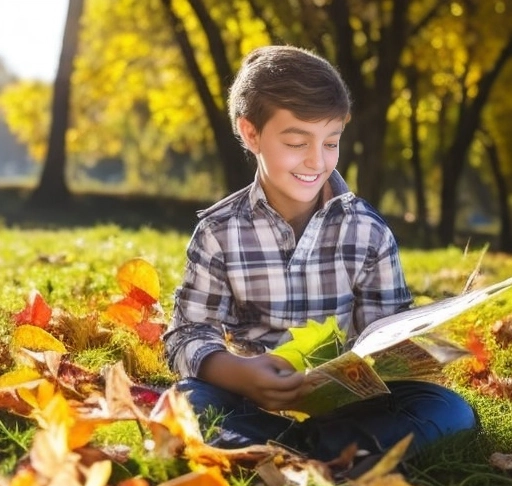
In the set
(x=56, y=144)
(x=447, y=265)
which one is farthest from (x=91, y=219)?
(x=447, y=265)

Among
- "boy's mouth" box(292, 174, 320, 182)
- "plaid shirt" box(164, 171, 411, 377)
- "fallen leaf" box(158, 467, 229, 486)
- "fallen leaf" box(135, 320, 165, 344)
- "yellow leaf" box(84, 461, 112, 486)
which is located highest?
"boy's mouth" box(292, 174, 320, 182)

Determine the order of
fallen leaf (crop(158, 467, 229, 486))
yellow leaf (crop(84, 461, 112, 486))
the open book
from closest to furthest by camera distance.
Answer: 1. yellow leaf (crop(84, 461, 112, 486))
2. fallen leaf (crop(158, 467, 229, 486))
3. the open book

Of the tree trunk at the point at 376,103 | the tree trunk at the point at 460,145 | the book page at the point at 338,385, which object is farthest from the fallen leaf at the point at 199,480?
the tree trunk at the point at 460,145

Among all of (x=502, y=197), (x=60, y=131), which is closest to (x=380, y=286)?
(x=60, y=131)

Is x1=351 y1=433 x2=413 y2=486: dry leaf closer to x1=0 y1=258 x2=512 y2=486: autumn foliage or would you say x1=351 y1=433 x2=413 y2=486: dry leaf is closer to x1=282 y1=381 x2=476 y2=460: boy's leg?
x1=0 y1=258 x2=512 y2=486: autumn foliage

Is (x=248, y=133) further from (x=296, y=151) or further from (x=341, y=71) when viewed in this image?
(x=341, y=71)

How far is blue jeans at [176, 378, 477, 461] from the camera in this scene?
2885 millimetres

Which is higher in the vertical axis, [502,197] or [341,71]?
[341,71]

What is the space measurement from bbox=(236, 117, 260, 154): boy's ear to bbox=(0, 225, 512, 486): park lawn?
881 millimetres

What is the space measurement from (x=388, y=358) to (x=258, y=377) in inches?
16.0

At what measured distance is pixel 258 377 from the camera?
291cm

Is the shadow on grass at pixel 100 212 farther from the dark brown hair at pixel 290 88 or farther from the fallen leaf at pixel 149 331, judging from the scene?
the dark brown hair at pixel 290 88

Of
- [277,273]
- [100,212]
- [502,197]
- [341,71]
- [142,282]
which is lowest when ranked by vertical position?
[502,197]


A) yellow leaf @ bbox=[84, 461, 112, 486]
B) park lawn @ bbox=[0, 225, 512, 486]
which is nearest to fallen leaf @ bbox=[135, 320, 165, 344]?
park lawn @ bbox=[0, 225, 512, 486]
